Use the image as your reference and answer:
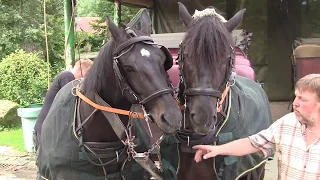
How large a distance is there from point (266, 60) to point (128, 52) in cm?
748

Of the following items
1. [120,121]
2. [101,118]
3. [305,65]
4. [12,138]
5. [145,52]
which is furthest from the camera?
[12,138]

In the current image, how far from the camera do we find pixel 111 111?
2.53 m

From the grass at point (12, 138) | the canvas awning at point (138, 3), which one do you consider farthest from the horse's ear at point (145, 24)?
the canvas awning at point (138, 3)

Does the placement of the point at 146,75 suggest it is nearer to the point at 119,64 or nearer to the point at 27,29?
the point at 119,64

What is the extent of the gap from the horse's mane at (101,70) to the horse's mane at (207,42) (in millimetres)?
489

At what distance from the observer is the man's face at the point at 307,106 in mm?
2203

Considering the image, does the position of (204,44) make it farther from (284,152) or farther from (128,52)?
(284,152)

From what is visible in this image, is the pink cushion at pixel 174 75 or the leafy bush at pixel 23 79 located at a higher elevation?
the pink cushion at pixel 174 75

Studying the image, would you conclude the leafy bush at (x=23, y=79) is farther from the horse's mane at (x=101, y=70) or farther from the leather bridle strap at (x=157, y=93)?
the leather bridle strap at (x=157, y=93)

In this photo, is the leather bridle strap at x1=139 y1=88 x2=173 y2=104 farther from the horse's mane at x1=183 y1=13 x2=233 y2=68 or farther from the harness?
the horse's mane at x1=183 y1=13 x2=233 y2=68

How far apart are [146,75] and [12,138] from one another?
22.5 ft

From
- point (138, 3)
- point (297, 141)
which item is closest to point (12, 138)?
point (138, 3)

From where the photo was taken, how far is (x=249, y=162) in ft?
9.64

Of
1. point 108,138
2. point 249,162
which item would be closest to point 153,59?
point 108,138
